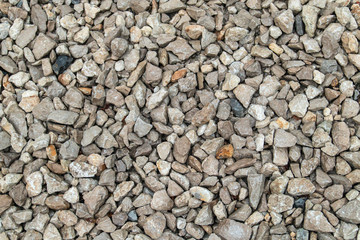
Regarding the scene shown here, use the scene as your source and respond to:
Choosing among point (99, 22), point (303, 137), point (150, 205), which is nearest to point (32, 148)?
point (150, 205)

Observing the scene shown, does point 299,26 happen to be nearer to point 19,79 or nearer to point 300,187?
point 300,187

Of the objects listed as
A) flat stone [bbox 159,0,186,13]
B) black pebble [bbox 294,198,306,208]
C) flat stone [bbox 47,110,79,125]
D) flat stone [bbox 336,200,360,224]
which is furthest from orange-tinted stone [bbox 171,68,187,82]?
flat stone [bbox 336,200,360,224]

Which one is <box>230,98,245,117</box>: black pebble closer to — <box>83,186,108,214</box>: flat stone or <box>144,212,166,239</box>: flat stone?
<box>144,212,166,239</box>: flat stone

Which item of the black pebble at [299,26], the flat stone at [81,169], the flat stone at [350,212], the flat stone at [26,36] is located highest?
the black pebble at [299,26]

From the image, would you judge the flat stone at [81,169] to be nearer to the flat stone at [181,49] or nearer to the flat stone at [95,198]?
the flat stone at [95,198]

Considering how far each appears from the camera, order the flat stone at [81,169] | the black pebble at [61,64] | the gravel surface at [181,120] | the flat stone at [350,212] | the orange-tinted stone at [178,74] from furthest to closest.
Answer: the black pebble at [61,64] < the orange-tinted stone at [178,74] < the flat stone at [81,169] < the gravel surface at [181,120] < the flat stone at [350,212]

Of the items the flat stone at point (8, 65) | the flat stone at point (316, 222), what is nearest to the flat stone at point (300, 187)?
the flat stone at point (316, 222)

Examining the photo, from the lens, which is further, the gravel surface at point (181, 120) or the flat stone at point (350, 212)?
the gravel surface at point (181, 120)

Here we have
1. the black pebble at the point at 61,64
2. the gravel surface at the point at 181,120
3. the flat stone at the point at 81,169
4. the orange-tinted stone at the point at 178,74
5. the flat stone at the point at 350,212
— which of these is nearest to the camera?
the flat stone at the point at 350,212
